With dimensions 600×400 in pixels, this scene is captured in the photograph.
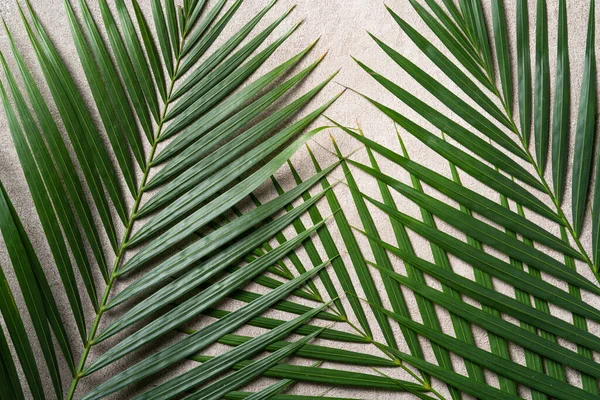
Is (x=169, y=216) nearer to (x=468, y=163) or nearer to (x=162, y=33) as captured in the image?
(x=162, y=33)

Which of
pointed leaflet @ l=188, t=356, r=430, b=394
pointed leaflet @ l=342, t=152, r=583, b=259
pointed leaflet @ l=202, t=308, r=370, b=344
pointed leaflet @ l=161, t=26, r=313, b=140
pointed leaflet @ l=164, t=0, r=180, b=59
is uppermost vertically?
pointed leaflet @ l=164, t=0, r=180, b=59

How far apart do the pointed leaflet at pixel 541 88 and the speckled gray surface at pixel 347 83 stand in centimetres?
5

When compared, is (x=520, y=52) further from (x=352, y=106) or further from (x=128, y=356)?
(x=128, y=356)

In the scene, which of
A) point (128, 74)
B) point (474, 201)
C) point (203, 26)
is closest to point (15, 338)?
point (128, 74)

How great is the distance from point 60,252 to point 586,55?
0.75 meters

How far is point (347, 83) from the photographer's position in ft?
2.79

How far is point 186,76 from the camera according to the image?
0.85m

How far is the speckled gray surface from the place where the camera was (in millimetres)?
828

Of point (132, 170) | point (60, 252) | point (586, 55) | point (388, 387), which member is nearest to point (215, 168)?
point (132, 170)

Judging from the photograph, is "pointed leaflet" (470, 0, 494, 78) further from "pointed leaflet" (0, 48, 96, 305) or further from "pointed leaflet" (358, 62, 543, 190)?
"pointed leaflet" (0, 48, 96, 305)

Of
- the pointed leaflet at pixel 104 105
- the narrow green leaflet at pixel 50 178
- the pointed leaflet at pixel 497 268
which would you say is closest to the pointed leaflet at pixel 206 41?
the pointed leaflet at pixel 104 105

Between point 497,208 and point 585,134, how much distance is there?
156 millimetres

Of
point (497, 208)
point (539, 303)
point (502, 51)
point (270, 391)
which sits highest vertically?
point (502, 51)

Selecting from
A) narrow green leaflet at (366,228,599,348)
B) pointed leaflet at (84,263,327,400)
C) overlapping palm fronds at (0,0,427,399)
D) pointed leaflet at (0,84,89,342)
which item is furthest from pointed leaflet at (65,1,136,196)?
narrow green leaflet at (366,228,599,348)
